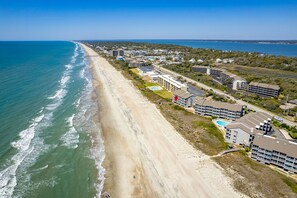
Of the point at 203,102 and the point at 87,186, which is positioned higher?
the point at 203,102

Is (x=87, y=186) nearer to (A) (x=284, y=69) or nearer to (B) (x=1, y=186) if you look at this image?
(B) (x=1, y=186)

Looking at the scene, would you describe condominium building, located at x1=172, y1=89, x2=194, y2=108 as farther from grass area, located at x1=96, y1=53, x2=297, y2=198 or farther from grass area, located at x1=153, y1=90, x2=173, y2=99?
grass area, located at x1=153, y1=90, x2=173, y2=99

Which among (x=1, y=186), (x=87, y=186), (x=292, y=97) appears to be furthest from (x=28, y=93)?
(x=292, y=97)

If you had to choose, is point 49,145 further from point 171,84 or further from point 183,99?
point 171,84

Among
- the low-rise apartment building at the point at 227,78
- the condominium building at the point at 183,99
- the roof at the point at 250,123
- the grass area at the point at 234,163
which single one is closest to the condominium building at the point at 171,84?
the condominium building at the point at 183,99

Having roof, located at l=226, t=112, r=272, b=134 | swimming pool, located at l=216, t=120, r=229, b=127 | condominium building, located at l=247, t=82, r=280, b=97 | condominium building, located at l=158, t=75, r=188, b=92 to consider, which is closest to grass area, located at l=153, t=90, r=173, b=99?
condominium building, located at l=158, t=75, r=188, b=92

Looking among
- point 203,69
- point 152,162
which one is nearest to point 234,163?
point 152,162
